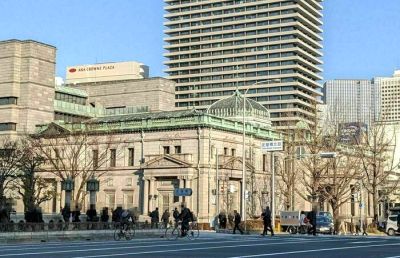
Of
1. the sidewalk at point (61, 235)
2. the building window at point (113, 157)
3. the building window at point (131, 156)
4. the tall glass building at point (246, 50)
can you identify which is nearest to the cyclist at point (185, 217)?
the sidewalk at point (61, 235)

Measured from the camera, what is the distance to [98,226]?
130 ft

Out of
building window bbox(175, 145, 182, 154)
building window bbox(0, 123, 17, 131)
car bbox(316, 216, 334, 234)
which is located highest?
building window bbox(0, 123, 17, 131)

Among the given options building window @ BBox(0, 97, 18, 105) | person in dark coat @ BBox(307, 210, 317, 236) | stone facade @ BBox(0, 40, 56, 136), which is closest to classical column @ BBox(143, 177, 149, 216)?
stone facade @ BBox(0, 40, 56, 136)

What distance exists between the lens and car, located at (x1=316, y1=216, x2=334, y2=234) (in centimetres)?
5692

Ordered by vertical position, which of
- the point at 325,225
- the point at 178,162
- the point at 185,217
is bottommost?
the point at 325,225

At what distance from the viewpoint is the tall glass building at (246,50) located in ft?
527

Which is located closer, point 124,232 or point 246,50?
point 124,232

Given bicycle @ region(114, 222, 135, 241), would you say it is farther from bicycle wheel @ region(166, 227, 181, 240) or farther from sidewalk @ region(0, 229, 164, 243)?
bicycle wheel @ region(166, 227, 181, 240)

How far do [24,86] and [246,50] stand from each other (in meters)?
89.7

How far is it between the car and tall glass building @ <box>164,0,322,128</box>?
92.8 meters

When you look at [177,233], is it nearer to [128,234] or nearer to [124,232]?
[128,234]

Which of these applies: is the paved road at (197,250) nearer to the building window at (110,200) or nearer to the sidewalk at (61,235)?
the sidewalk at (61,235)

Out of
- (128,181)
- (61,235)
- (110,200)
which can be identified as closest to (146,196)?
(128,181)

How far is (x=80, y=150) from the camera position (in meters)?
73.8
